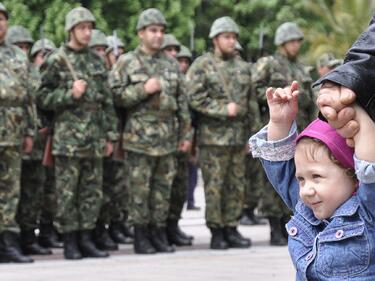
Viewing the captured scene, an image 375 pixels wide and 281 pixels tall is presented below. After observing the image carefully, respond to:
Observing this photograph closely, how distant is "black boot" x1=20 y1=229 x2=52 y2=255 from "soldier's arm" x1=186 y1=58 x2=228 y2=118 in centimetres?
190

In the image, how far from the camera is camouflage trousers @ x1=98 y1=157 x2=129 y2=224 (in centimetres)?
1208

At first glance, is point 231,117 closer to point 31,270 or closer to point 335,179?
point 31,270

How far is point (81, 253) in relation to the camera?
1083cm

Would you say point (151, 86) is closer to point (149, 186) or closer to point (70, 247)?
point (149, 186)

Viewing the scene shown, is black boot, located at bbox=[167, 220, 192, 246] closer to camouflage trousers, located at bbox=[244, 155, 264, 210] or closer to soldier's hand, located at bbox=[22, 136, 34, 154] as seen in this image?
camouflage trousers, located at bbox=[244, 155, 264, 210]

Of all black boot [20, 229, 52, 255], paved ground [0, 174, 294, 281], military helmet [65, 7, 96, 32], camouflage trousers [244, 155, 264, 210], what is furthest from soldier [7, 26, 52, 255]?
camouflage trousers [244, 155, 264, 210]

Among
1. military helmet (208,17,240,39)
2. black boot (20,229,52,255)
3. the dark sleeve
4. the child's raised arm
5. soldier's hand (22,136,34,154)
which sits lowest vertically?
black boot (20,229,52,255)

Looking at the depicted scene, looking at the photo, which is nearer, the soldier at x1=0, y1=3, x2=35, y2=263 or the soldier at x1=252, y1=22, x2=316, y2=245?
the soldier at x1=0, y1=3, x2=35, y2=263

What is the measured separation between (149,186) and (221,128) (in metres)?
0.99

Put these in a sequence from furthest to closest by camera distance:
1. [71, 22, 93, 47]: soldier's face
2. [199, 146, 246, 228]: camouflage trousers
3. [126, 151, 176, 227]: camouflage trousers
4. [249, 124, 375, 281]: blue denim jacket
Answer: [199, 146, 246, 228]: camouflage trousers < [126, 151, 176, 227]: camouflage trousers < [71, 22, 93, 47]: soldier's face < [249, 124, 375, 281]: blue denim jacket

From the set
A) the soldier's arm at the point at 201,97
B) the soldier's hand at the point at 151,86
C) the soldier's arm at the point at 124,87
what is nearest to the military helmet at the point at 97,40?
the soldier's arm at the point at 201,97

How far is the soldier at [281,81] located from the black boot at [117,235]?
4.72 feet

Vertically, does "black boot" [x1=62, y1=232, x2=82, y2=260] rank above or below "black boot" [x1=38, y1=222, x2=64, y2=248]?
above

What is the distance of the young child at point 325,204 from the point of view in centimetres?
349
